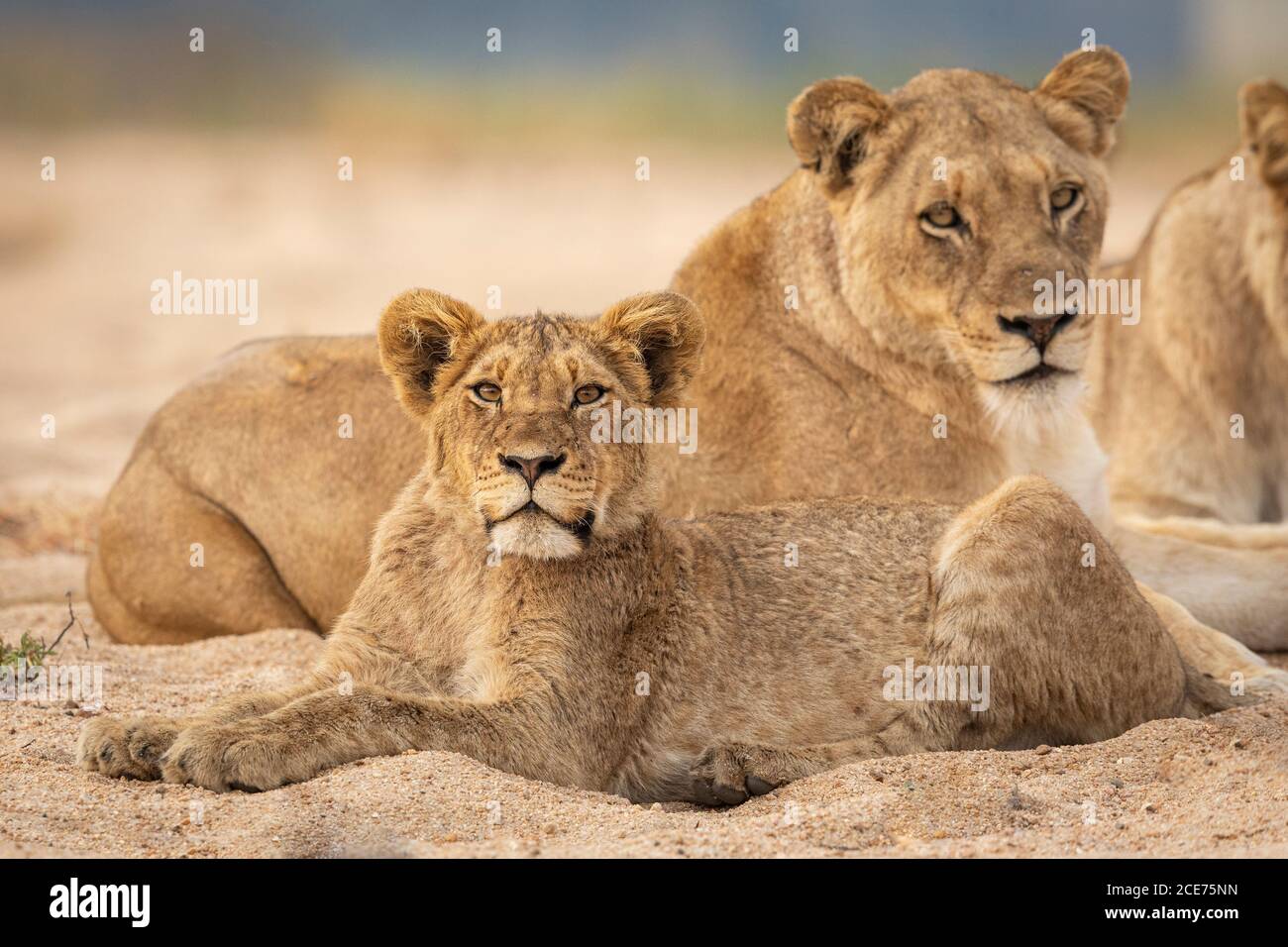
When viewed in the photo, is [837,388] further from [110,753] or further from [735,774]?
[110,753]

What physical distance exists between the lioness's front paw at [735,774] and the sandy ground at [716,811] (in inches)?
2.8

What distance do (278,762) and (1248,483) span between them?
6.15 m

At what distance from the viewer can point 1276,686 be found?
6676 millimetres

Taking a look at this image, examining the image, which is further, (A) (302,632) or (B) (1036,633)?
(A) (302,632)

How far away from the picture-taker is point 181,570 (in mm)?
7957

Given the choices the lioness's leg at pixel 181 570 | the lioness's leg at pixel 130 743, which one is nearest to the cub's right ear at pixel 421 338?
the lioness's leg at pixel 130 743

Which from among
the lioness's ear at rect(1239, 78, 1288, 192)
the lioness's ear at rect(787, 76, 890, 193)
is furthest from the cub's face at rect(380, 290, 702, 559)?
the lioness's ear at rect(1239, 78, 1288, 192)

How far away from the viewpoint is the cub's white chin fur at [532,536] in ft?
17.5

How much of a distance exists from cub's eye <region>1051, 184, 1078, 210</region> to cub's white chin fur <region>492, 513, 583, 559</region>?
8.76 ft

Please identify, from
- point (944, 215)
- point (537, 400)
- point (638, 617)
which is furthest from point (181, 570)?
point (944, 215)

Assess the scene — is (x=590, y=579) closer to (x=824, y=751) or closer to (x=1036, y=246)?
(x=824, y=751)

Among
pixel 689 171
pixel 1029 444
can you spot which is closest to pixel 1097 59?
pixel 1029 444

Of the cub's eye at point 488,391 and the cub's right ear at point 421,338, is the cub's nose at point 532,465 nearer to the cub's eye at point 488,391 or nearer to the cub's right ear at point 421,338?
the cub's eye at point 488,391

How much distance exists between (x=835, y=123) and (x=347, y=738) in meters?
3.29
